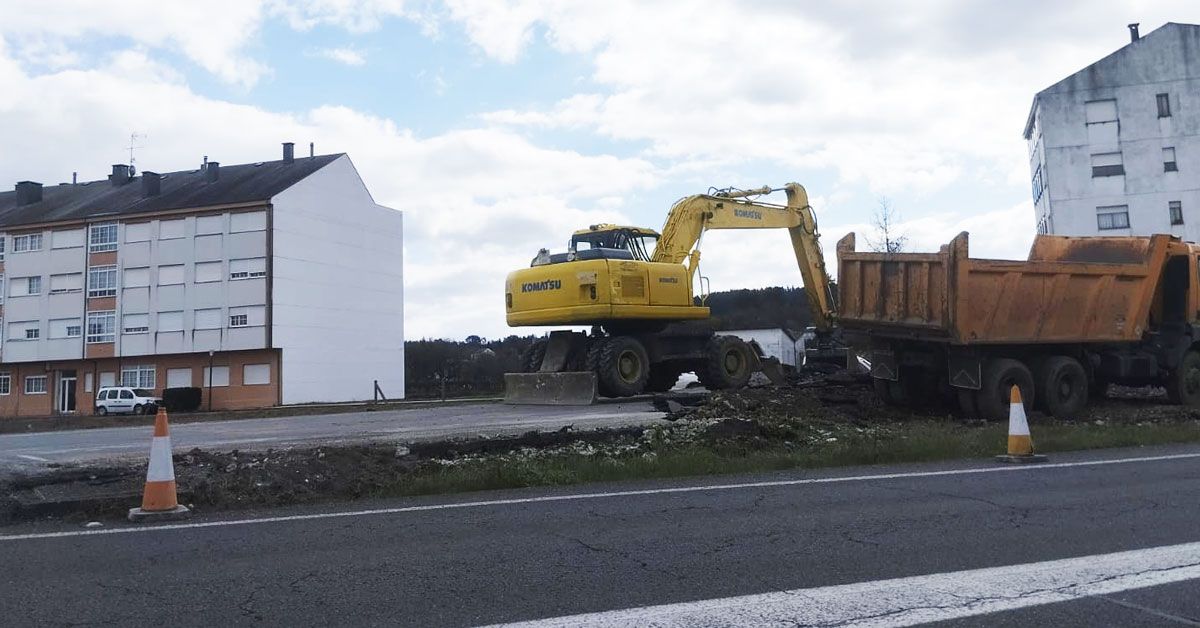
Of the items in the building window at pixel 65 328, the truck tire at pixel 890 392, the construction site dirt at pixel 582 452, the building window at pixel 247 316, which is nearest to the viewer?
the construction site dirt at pixel 582 452

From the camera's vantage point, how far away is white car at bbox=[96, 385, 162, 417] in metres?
46.8

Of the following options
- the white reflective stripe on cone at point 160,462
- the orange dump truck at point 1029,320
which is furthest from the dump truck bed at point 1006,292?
the white reflective stripe on cone at point 160,462

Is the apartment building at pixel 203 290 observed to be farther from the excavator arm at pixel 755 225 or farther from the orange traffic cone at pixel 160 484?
the orange traffic cone at pixel 160 484

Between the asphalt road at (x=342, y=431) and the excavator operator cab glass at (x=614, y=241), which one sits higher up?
the excavator operator cab glass at (x=614, y=241)

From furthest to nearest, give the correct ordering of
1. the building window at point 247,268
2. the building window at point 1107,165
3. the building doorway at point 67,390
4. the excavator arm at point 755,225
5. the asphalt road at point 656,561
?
the building doorway at point 67,390 < the building window at point 247,268 < the building window at point 1107,165 < the excavator arm at point 755,225 < the asphalt road at point 656,561

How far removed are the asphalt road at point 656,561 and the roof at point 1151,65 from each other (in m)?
49.1

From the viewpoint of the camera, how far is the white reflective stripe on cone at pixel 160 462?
7332 mm

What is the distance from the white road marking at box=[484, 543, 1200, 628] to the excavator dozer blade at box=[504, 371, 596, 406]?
1116 centimetres

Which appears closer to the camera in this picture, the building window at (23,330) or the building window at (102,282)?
the building window at (102,282)

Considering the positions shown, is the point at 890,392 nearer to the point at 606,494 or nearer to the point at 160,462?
the point at 606,494

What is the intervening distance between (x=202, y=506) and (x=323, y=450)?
1945 mm

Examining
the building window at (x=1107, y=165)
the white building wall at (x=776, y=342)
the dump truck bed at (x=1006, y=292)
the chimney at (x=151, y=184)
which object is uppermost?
the chimney at (x=151, y=184)

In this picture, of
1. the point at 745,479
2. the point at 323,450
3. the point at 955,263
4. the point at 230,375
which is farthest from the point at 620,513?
the point at 230,375

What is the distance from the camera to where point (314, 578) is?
5.12 metres
